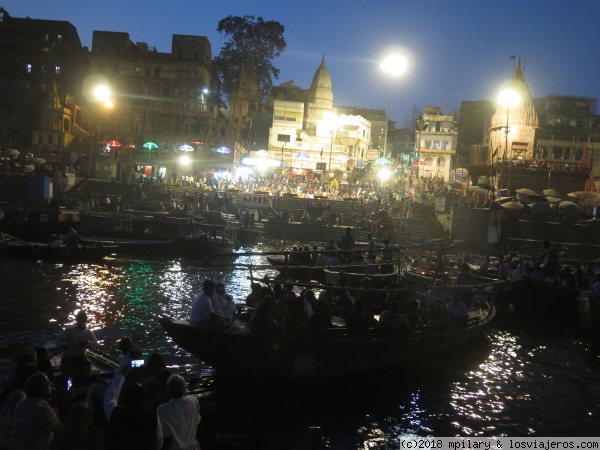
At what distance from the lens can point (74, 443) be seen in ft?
17.5

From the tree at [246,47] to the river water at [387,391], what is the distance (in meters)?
60.4

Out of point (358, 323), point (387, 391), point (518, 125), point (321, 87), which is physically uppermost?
point (321, 87)

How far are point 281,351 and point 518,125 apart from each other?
4711 centimetres

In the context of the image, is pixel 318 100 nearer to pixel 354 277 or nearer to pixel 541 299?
pixel 354 277

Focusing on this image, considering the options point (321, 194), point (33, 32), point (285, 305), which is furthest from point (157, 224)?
point (33, 32)

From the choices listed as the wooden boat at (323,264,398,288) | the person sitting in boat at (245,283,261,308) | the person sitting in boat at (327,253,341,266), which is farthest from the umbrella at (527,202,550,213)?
the person sitting in boat at (245,283,261,308)

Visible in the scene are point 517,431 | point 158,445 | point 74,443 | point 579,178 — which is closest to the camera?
point 74,443

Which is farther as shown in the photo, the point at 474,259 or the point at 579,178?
the point at 579,178

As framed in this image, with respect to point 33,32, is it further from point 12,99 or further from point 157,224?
point 157,224

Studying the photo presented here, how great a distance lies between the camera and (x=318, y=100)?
226 feet

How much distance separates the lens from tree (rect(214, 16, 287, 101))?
7419cm

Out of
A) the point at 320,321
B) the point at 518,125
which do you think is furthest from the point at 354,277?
the point at 518,125

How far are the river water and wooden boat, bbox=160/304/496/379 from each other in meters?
0.37

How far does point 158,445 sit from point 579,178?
45620 millimetres
